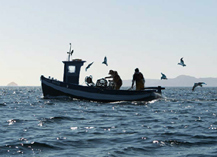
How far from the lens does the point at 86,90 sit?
26000 millimetres

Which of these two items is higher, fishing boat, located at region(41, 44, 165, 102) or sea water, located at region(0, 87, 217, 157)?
fishing boat, located at region(41, 44, 165, 102)

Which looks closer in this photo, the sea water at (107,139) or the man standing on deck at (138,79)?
the sea water at (107,139)

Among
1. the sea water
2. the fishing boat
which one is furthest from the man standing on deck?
the sea water

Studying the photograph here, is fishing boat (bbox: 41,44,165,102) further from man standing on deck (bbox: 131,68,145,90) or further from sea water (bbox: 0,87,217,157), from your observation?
sea water (bbox: 0,87,217,157)

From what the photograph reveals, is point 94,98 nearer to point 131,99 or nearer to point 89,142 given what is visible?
point 131,99

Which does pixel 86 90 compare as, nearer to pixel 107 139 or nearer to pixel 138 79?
pixel 138 79

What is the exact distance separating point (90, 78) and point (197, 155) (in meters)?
20.2

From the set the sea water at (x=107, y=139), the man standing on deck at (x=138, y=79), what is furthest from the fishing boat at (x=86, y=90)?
the sea water at (x=107, y=139)

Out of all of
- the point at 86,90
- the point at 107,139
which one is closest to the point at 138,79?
the point at 86,90

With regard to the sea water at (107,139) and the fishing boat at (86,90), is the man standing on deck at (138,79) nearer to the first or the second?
the fishing boat at (86,90)

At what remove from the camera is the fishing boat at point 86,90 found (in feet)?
82.3

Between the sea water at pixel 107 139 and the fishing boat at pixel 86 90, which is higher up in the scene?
the fishing boat at pixel 86 90

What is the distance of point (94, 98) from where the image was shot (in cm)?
2594

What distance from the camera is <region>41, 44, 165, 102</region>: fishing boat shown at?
82.3ft
